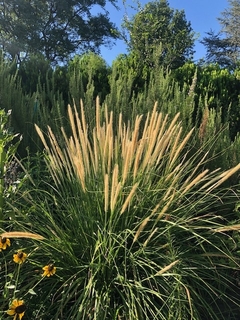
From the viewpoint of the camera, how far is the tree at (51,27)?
21.8 meters

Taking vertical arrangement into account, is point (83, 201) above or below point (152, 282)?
above

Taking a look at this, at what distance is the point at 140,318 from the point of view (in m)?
1.93

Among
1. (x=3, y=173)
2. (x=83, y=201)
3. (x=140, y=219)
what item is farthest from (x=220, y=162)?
(x=3, y=173)

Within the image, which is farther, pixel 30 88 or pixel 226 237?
pixel 30 88

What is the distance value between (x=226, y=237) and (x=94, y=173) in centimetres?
99

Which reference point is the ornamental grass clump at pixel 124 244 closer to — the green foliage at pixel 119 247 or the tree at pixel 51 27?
the green foliage at pixel 119 247

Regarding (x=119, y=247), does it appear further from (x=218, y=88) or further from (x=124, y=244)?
(x=218, y=88)

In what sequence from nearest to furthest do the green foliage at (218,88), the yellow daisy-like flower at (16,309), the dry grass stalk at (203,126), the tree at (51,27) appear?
the yellow daisy-like flower at (16,309) → the dry grass stalk at (203,126) → the green foliage at (218,88) → the tree at (51,27)

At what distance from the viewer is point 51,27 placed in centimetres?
2312

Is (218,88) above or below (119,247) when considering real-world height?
above

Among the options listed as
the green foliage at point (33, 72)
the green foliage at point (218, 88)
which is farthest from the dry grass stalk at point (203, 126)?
the green foliage at point (33, 72)

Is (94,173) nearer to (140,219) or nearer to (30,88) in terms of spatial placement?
(140,219)

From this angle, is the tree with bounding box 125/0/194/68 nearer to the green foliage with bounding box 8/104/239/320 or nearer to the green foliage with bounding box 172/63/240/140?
the green foliage with bounding box 172/63/240/140

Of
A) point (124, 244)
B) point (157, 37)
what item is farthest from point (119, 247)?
point (157, 37)
